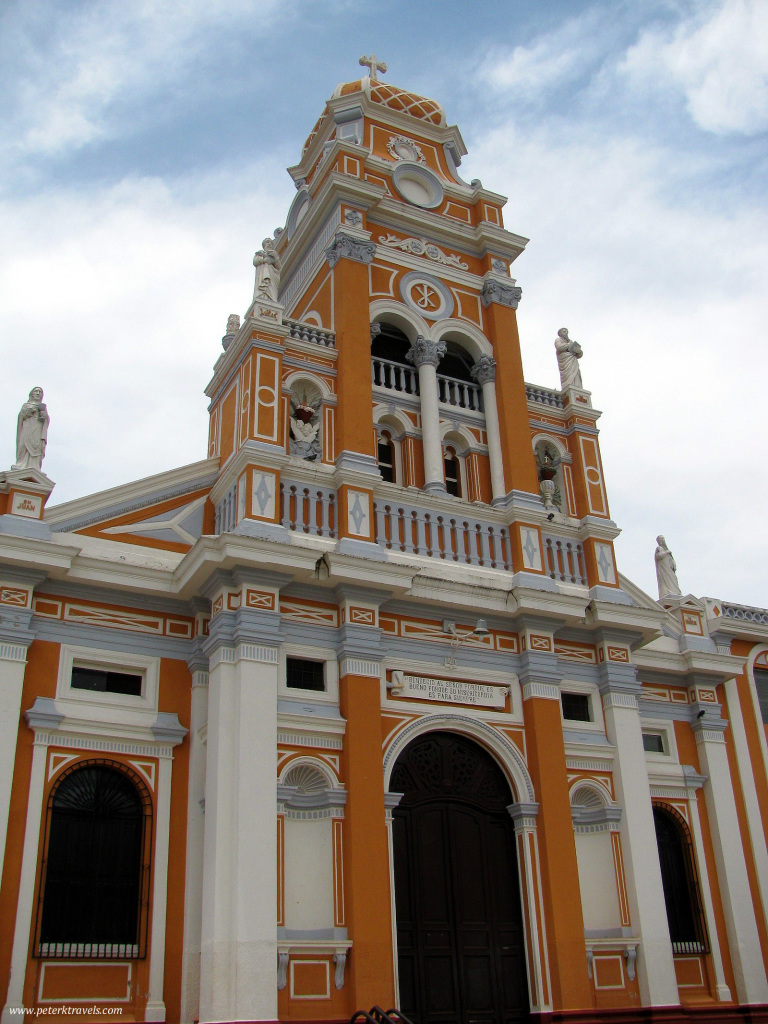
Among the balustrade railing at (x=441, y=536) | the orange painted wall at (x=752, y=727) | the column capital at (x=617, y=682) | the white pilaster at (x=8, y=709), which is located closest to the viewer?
the white pilaster at (x=8, y=709)

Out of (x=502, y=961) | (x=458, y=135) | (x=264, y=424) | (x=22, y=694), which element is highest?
(x=458, y=135)

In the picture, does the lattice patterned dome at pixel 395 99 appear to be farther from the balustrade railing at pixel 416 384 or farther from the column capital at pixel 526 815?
the column capital at pixel 526 815

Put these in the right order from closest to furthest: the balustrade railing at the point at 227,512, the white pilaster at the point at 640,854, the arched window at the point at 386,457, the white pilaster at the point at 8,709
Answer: the white pilaster at the point at 8,709, the white pilaster at the point at 640,854, the balustrade railing at the point at 227,512, the arched window at the point at 386,457

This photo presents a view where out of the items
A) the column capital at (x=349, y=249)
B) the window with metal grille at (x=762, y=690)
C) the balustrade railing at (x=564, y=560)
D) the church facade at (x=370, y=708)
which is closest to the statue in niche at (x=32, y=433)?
the church facade at (x=370, y=708)

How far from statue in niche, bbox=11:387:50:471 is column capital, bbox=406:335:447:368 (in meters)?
6.63

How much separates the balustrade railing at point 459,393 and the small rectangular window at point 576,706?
18.1 feet

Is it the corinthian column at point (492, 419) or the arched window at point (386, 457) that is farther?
the arched window at point (386, 457)

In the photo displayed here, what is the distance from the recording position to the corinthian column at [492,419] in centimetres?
1825

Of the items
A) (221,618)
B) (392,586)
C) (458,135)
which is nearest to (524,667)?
(392,586)

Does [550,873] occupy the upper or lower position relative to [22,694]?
lower

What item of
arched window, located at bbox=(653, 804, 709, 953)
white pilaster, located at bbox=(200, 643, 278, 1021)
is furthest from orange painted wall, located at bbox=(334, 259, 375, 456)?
arched window, located at bbox=(653, 804, 709, 953)

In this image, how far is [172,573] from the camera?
50.4 ft

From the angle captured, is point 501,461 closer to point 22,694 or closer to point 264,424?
point 264,424

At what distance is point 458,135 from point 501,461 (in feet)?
27.1
